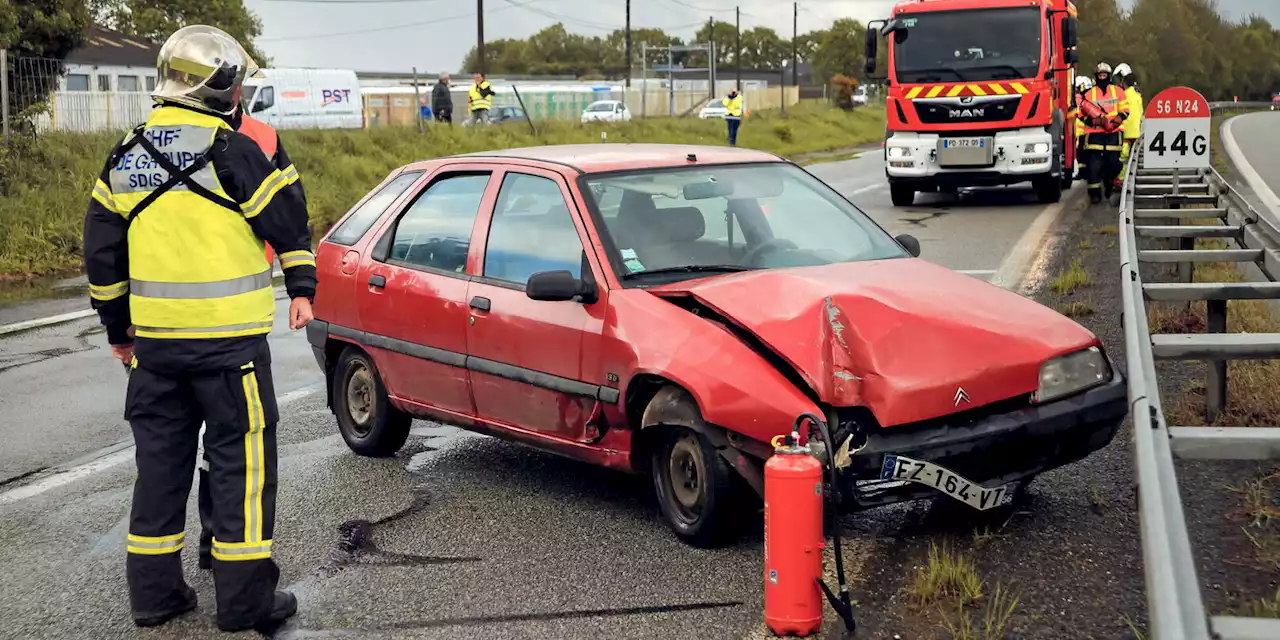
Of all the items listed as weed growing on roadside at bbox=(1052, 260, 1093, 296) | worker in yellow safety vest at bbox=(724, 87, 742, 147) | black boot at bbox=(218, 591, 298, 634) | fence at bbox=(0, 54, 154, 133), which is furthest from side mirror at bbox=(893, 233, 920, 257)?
worker in yellow safety vest at bbox=(724, 87, 742, 147)

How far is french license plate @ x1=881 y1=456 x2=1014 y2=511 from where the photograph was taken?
174 inches

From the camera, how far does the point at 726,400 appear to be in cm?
463

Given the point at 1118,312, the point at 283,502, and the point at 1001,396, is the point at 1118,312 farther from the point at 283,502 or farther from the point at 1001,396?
the point at 283,502

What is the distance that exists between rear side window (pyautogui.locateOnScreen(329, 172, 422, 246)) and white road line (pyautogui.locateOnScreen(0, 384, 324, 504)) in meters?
0.94

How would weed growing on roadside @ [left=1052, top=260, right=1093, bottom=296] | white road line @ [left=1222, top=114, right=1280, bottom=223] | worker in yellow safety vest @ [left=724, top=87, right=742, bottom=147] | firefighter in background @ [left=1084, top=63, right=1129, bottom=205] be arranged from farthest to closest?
1. worker in yellow safety vest @ [left=724, top=87, right=742, bottom=147]
2. white road line @ [left=1222, top=114, right=1280, bottom=223]
3. firefighter in background @ [left=1084, top=63, right=1129, bottom=205]
4. weed growing on roadside @ [left=1052, top=260, right=1093, bottom=296]

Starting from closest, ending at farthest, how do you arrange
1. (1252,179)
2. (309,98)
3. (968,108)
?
(968,108), (1252,179), (309,98)

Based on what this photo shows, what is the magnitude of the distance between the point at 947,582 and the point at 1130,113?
52.4ft

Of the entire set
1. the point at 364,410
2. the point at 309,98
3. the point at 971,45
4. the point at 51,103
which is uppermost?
the point at 309,98

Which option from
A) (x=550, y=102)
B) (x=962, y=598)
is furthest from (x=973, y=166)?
(x=550, y=102)

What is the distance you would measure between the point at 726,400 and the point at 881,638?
100 cm

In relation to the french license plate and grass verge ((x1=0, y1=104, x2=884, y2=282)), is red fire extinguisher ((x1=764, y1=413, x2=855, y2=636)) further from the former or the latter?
grass verge ((x1=0, y1=104, x2=884, y2=282))

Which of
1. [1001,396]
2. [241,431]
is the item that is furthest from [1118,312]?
[241,431]

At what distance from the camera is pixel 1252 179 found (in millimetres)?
24453

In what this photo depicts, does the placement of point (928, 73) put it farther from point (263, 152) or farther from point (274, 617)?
point (274, 617)
